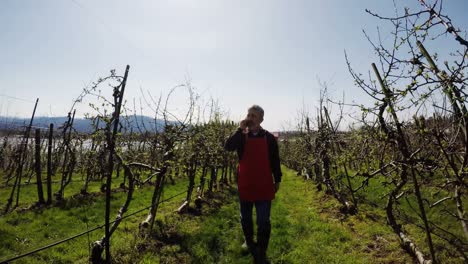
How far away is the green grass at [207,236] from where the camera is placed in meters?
5.40

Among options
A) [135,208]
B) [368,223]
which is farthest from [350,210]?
[135,208]

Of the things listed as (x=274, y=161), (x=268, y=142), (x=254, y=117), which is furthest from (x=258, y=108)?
(x=274, y=161)

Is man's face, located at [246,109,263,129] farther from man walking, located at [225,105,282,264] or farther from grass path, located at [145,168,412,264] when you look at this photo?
grass path, located at [145,168,412,264]

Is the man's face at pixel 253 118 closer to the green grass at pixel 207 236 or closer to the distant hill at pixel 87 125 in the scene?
the green grass at pixel 207 236

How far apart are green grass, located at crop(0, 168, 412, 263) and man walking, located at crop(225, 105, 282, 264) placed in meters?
0.78

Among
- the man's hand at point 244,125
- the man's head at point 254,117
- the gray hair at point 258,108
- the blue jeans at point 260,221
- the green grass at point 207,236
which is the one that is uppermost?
the gray hair at point 258,108

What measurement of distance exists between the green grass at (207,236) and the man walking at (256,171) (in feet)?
2.55

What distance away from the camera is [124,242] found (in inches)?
236

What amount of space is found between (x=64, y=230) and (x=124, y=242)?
2785 mm

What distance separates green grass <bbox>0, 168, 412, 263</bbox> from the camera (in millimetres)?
5402

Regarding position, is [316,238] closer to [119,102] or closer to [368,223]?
[368,223]

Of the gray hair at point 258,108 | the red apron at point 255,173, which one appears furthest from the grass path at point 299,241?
the gray hair at point 258,108

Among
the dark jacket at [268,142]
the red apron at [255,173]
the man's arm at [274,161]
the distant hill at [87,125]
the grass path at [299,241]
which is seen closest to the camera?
the red apron at [255,173]

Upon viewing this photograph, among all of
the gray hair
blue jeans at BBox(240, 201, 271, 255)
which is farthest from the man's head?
blue jeans at BBox(240, 201, 271, 255)
